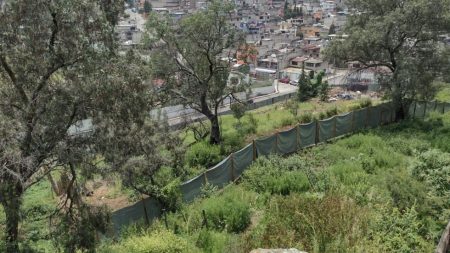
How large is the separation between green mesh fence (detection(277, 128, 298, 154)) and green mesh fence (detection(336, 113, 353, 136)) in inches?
106

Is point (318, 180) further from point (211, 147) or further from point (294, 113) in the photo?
point (294, 113)

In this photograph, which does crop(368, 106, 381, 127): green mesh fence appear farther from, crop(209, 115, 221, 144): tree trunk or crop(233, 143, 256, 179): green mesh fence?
crop(233, 143, 256, 179): green mesh fence

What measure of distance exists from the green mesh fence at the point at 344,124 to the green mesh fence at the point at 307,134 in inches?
62.6

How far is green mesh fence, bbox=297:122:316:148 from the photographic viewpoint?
1607cm

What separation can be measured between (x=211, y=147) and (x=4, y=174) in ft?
31.6

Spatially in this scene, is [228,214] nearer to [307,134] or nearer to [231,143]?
[307,134]

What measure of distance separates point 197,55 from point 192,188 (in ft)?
21.2

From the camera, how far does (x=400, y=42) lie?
19.1 meters

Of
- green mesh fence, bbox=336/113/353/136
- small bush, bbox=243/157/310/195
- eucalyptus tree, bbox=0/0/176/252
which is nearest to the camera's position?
eucalyptus tree, bbox=0/0/176/252

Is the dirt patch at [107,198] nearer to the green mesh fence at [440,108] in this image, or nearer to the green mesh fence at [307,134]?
the green mesh fence at [307,134]

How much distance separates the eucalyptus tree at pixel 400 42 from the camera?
1791 centimetres

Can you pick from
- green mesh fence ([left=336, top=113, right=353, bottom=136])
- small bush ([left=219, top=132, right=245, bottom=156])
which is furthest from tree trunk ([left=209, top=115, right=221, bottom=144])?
green mesh fence ([left=336, top=113, right=353, bottom=136])

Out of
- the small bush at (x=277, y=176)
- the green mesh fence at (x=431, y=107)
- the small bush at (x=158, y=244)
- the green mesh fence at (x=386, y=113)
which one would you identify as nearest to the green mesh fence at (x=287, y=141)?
the small bush at (x=277, y=176)

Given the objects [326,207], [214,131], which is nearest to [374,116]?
[214,131]
